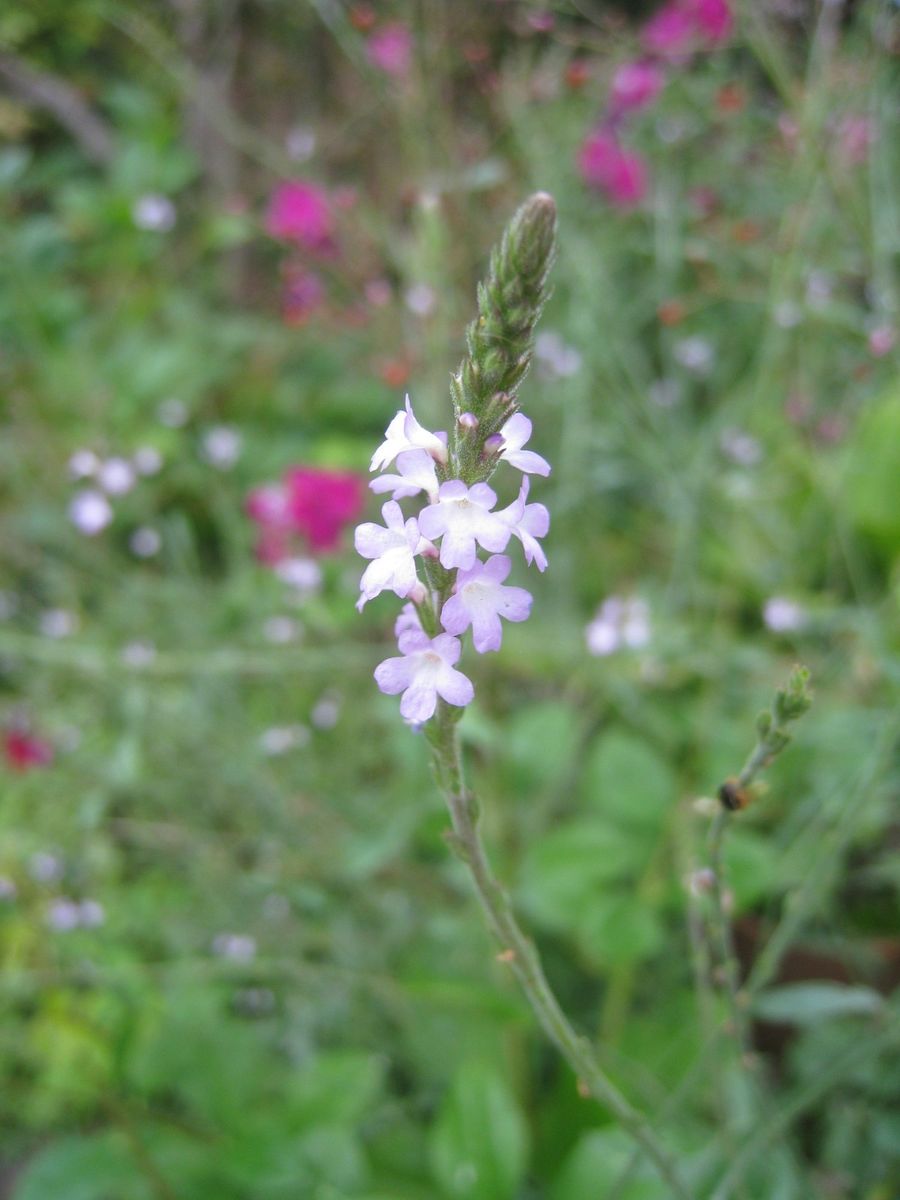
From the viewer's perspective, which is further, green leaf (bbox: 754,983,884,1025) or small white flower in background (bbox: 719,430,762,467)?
small white flower in background (bbox: 719,430,762,467)

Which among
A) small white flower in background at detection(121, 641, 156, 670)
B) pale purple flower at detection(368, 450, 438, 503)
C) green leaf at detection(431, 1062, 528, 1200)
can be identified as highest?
small white flower in background at detection(121, 641, 156, 670)

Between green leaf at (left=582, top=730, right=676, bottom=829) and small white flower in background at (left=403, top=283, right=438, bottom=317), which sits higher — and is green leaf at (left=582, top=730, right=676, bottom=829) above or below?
below

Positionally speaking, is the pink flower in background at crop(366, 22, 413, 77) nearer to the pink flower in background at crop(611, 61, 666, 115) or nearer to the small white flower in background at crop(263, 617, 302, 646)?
the pink flower in background at crop(611, 61, 666, 115)

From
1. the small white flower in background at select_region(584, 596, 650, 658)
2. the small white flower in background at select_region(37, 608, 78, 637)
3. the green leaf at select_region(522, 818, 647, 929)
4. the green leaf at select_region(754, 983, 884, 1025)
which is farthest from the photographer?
the small white flower in background at select_region(37, 608, 78, 637)

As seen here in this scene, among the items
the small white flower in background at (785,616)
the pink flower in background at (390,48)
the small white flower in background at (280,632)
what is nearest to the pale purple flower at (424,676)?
the small white flower in background at (785,616)

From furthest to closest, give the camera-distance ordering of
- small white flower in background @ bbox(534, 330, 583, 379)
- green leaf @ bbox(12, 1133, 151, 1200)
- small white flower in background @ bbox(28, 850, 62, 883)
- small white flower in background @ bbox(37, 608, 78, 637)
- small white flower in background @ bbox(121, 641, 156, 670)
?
small white flower in background @ bbox(534, 330, 583, 379)
small white flower in background @ bbox(37, 608, 78, 637)
small white flower in background @ bbox(28, 850, 62, 883)
small white flower in background @ bbox(121, 641, 156, 670)
green leaf @ bbox(12, 1133, 151, 1200)

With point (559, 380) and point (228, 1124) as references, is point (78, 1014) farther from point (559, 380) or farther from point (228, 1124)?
point (559, 380)

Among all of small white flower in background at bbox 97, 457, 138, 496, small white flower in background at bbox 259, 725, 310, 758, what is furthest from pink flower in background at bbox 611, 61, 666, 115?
small white flower in background at bbox 259, 725, 310, 758
